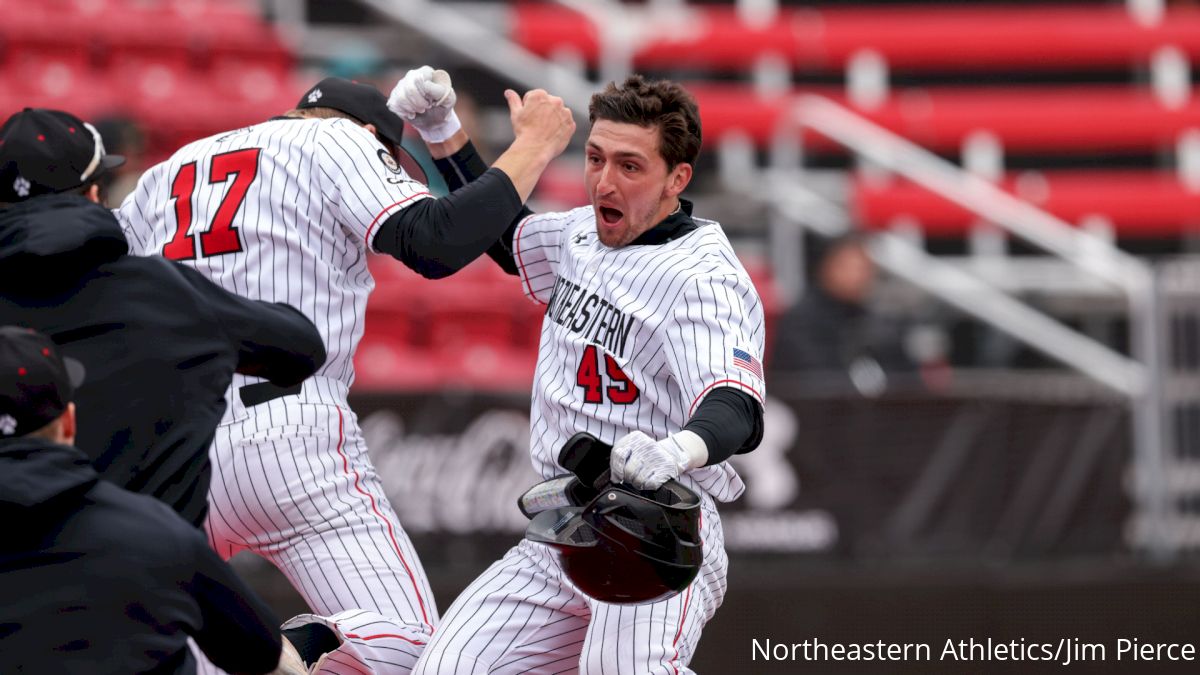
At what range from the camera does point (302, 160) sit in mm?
5223

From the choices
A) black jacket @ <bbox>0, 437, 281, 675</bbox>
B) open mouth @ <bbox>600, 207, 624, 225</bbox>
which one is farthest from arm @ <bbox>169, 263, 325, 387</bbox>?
open mouth @ <bbox>600, 207, 624, 225</bbox>

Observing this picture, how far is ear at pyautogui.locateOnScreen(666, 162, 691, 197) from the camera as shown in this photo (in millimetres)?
5016

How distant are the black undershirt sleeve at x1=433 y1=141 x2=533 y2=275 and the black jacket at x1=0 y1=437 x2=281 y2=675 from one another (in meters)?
2.18

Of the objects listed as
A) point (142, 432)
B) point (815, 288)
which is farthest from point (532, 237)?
point (815, 288)

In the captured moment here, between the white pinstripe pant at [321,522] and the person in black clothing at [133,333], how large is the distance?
93cm

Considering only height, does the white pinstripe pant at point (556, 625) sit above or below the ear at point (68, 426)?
below

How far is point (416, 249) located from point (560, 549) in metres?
0.98

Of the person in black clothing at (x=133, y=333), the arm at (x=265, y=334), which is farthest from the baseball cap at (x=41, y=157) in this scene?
the arm at (x=265, y=334)

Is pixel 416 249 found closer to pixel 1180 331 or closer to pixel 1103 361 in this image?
pixel 1180 331

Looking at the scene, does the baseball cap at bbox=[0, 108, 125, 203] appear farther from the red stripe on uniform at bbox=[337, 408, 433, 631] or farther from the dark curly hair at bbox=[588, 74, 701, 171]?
the dark curly hair at bbox=[588, 74, 701, 171]

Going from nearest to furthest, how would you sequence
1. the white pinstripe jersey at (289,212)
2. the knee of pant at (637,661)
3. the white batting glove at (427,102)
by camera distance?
the knee of pant at (637,661) < the white pinstripe jersey at (289,212) < the white batting glove at (427,102)

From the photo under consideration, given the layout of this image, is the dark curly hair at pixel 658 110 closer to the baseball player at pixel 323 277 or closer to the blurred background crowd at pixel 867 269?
the baseball player at pixel 323 277

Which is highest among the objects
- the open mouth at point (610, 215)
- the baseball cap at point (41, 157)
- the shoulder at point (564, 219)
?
the baseball cap at point (41, 157)

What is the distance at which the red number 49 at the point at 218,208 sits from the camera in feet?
16.9
